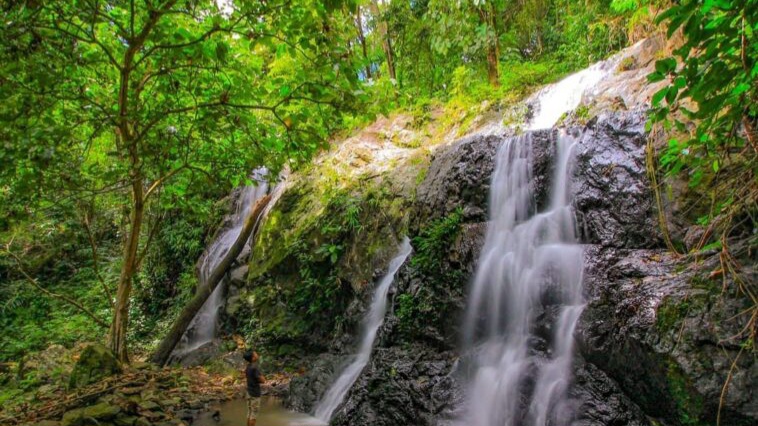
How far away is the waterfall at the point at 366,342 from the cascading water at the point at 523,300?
1860mm

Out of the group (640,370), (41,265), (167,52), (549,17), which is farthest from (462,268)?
(41,265)

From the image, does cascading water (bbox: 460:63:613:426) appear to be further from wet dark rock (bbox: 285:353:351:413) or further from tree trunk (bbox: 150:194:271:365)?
tree trunk (bbox: 150:194:271:365)

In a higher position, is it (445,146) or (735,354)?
(445,146)

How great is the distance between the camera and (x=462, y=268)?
625 centimetres

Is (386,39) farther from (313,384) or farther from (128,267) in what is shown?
(313,384)

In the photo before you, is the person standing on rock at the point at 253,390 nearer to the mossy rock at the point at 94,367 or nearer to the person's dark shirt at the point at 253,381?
the person's dark shirt at the point at 253,381

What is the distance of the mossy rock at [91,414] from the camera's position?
15.8 ft

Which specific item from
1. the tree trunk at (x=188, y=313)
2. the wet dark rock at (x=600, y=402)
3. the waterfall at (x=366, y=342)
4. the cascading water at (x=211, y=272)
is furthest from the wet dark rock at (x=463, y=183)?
the tree trunk at (x=188, y=313)

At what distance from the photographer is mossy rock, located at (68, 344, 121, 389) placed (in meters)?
6.16

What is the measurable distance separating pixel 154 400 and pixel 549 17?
1494 centimetres

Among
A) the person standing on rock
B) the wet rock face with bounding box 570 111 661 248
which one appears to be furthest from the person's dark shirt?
the wet rock face with bounding box 570 111 661 248

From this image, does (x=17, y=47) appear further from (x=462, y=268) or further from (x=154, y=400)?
(x=462, y=268)

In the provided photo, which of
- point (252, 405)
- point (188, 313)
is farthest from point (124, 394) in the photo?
point (188, 313)

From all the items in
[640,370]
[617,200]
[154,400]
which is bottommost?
[154,400]
